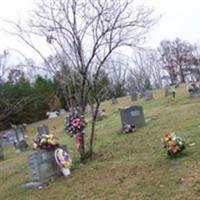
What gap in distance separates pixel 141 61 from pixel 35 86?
2248 cm

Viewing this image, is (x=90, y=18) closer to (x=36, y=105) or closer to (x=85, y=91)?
(x=85, y=91)

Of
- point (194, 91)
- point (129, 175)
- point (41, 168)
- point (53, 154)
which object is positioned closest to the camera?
point (129, 175)

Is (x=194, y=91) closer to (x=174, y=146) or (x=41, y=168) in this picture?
(x=174, y=146)

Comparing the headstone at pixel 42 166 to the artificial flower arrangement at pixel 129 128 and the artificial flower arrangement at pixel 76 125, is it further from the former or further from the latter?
the artificial flower arrangement at pixel 129 128

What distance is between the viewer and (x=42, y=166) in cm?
996

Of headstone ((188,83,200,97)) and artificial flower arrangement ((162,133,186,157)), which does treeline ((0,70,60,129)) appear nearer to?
headstone ((188,83,200,97))

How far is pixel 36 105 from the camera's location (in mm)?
39250

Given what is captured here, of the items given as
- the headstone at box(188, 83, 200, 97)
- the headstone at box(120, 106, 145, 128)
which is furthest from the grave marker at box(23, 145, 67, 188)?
the headstone at box(188, 83, 200, 97)

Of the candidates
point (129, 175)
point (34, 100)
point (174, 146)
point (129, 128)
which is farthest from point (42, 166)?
point (34, 100)

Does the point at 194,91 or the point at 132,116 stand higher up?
the point at 194,91

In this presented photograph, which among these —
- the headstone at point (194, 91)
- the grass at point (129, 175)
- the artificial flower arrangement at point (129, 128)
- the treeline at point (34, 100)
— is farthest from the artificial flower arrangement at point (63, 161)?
the treeline at point (34, 100)

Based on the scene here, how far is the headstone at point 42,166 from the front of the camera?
9930 millimetres

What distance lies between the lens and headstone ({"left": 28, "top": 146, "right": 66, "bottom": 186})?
32.6 feet

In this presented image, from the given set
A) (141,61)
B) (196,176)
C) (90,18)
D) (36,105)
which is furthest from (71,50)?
(141,61)
